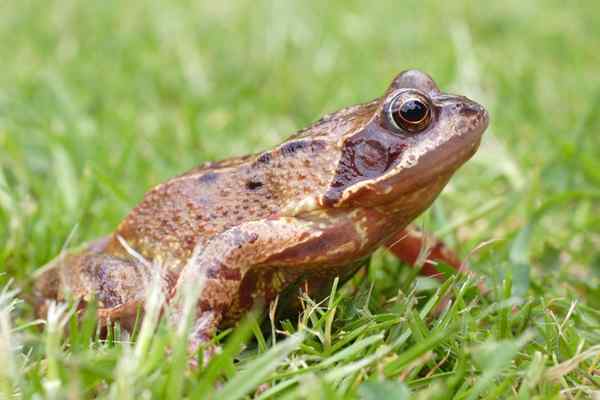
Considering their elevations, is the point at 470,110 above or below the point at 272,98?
below

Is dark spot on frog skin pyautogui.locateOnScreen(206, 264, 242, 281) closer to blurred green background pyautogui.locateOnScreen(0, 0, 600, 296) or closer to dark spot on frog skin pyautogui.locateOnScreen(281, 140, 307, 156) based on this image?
dark spot on frog skin pyautogui.locateOnScreen(281, 140, 307, 156)

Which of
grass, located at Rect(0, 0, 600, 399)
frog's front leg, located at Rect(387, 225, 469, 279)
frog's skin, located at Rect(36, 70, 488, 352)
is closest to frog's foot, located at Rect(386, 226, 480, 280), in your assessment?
frog's front leg, located at Rect(387, 225, 469, 279)

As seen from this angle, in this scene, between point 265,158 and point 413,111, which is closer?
point 413,111

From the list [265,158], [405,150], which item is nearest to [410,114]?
[405,150]

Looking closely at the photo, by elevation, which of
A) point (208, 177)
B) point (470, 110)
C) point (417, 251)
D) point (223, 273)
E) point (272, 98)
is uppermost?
point (272, 98)

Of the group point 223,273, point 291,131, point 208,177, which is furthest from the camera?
point 291,131

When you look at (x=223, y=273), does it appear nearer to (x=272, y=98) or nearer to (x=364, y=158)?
(x=364, y=158)

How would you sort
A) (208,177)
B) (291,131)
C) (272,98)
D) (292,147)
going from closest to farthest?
(292,147), (208,177), (291,131), (272,98)

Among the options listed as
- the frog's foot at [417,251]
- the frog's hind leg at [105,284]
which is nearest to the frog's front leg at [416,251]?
the frog's foot at [417,251]
